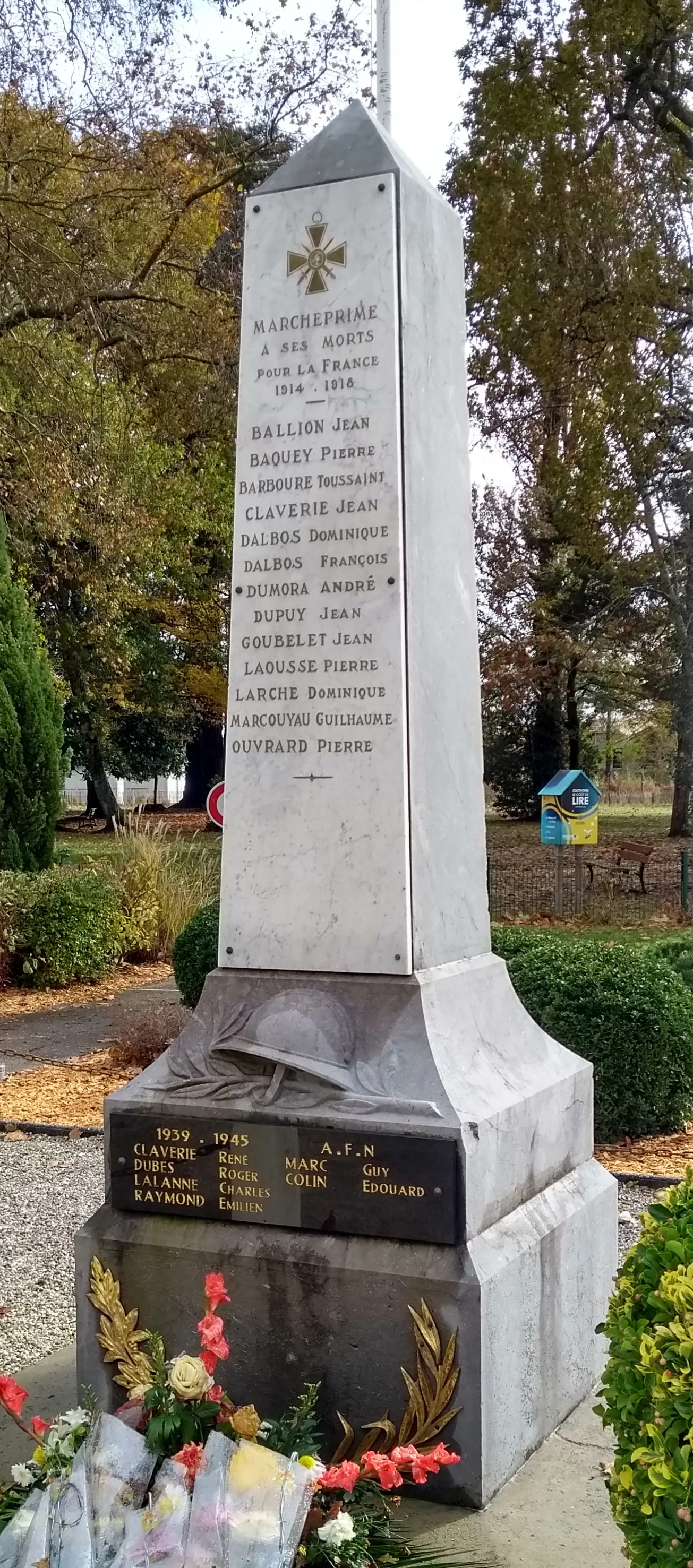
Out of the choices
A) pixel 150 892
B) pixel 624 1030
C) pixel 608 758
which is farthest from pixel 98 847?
pixel 608 758

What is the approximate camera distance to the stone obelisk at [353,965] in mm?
3311

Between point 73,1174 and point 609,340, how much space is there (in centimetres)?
1334

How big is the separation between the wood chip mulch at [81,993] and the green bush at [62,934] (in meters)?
0.15

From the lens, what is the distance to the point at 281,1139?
11.3ft

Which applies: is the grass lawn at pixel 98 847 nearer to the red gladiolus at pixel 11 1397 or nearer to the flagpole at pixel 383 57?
the flagpole at pixel 383 57

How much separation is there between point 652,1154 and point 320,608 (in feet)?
14.7

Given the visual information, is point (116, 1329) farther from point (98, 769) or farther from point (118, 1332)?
point (98, 769)

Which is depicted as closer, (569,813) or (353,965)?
(353,965)

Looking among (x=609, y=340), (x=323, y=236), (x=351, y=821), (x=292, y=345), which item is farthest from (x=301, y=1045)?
(x=609, y=340)

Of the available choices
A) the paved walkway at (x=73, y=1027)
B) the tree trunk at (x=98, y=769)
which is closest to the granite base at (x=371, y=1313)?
the paved walkway at (x=73, y=1027)

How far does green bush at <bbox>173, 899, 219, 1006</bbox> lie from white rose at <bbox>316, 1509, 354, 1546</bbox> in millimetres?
6814

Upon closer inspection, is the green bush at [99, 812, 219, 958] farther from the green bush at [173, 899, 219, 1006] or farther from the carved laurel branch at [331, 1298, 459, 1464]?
the carved laurel branch at [331, 1298, 459, 1464]

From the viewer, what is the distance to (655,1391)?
229 cm

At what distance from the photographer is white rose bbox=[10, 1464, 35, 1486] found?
290 centimetres
